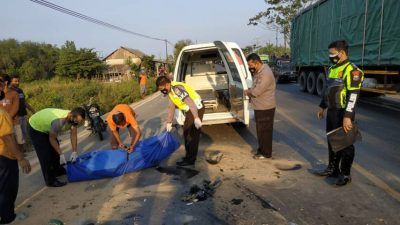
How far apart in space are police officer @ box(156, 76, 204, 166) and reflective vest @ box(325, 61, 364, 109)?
2019mm

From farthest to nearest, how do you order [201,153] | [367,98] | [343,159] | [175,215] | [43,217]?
1. [367,98]
2. [201,153]
3. [343,159]
4. [43,217]
5. [175,215]

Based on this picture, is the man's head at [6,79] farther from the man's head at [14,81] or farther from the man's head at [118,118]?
the man's head at [118,118]

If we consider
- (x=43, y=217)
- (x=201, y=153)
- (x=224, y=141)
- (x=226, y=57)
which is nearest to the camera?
(x=43, y=217)

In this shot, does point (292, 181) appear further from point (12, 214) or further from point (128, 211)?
point (12, 214)

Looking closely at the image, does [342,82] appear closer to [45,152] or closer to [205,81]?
[45,152]

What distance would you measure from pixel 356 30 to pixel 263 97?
6.99 meters

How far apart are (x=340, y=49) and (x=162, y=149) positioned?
312 cm

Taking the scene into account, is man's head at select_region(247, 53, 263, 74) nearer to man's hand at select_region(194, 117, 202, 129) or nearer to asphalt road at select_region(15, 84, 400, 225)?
man's hand at select_region(194, 117, 202, 129)

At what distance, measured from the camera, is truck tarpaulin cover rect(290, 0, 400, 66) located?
961 centimetres

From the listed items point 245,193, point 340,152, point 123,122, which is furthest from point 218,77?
point 245,193

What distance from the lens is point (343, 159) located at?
4.83m

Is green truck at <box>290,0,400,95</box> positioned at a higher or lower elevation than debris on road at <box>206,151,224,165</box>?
higher

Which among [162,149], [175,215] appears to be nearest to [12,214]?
[175,215]

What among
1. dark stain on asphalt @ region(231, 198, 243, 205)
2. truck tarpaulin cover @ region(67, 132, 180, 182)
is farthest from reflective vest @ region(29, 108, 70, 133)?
dark stain on asphalt @ region(231, 198, 243, 205)
